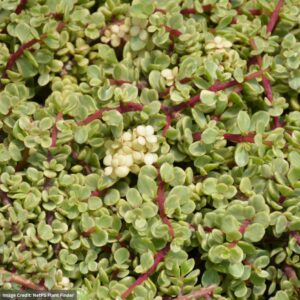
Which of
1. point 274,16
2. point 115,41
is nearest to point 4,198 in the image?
point 115,41

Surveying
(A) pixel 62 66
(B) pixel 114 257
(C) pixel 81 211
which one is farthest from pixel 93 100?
(B) pixel 114 257

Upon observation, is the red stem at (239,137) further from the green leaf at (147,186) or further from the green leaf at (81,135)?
the green leaf at (81,135)

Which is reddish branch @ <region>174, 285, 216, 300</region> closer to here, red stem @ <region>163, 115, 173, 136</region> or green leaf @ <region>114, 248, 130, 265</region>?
green leaf @ <region>114, 248, 130, 265</region>

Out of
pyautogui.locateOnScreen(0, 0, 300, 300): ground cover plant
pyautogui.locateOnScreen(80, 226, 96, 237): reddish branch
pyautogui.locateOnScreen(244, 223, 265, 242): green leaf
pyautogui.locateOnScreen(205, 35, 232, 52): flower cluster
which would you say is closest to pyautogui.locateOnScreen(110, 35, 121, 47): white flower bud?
pyautogui.locateOnScreen(0, 0, 300, 300): ground cover plant

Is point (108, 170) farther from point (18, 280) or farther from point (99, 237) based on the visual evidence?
point (18, 280)

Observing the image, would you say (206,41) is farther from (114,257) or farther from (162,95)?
(114,257)

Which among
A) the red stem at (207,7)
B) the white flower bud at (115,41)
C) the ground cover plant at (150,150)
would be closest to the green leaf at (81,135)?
the ground cover plant at (150,150)
